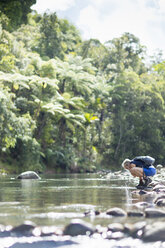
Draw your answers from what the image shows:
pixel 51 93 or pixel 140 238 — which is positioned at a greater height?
pixel 51 93

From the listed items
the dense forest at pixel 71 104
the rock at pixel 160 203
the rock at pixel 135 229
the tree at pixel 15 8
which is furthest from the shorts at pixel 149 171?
the dense forest at pixel 71 104

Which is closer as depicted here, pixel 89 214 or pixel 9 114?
pixel 89 214

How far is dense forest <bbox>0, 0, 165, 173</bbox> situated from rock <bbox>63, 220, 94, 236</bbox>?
529 inches

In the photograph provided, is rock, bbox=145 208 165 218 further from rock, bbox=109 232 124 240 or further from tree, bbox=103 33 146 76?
tree, bbox=103 33 146 76

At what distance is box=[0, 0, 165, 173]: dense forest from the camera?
1938 centimetres

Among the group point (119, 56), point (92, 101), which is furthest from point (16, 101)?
point (119, 56)

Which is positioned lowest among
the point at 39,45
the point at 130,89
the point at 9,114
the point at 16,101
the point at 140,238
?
the point at 140,238

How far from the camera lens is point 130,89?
30703 millimetres

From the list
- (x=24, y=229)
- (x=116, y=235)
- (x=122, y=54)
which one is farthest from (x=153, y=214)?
(x=122, y=54)

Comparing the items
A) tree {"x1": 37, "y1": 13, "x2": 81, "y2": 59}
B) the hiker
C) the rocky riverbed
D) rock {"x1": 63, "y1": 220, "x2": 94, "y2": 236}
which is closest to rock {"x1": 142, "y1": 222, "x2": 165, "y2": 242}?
the rocky riverbed

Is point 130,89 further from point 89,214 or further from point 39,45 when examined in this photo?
point 89,214

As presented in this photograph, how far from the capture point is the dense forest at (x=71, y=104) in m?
19.4

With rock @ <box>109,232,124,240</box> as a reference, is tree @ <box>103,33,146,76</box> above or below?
above

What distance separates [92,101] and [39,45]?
6992mm
